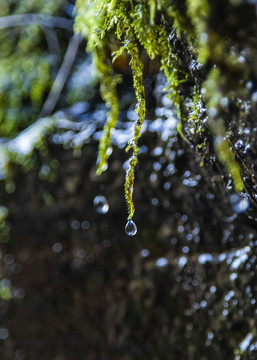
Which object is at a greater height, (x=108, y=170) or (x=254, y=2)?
(x=254, y=2)


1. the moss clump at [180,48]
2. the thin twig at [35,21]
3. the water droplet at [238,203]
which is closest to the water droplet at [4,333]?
the moss clump at [180,48]

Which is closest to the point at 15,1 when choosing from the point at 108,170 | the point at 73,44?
the point at 73,44

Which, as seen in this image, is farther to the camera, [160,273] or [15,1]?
[15,1]

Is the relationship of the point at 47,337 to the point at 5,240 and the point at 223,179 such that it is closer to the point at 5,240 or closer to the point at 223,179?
the point at 5,240

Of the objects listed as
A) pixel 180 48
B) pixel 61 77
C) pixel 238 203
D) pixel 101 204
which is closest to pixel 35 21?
pixel 61 77

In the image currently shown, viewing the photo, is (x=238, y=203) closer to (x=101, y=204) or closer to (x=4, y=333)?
(x=101, y=204)

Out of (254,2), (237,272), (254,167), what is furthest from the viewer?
(237,272)
